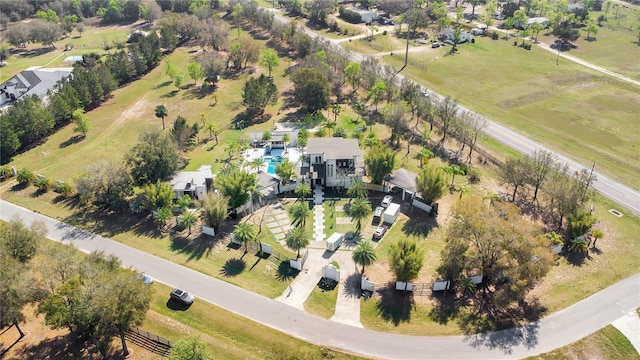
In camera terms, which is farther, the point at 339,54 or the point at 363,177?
the point at 339,54

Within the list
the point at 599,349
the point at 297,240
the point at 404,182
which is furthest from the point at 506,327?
the point at 404,182


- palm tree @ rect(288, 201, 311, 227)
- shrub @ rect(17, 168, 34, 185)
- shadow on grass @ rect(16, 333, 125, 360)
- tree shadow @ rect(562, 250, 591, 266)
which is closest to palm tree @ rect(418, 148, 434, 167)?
palm tree @ rect(288, 201, 311, 227)

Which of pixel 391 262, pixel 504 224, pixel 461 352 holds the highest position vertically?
pixel 504 224

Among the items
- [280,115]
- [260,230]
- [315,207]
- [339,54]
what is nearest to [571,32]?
[339,54]

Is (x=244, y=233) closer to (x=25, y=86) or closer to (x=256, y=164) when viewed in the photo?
(x=256, y=164)

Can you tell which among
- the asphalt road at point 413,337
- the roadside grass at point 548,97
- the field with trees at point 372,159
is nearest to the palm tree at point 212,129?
the field with trees at point 372,159

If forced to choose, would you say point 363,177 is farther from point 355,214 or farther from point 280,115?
point 280,115

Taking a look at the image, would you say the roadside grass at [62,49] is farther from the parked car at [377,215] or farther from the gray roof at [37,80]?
the parked car at [377,215]
